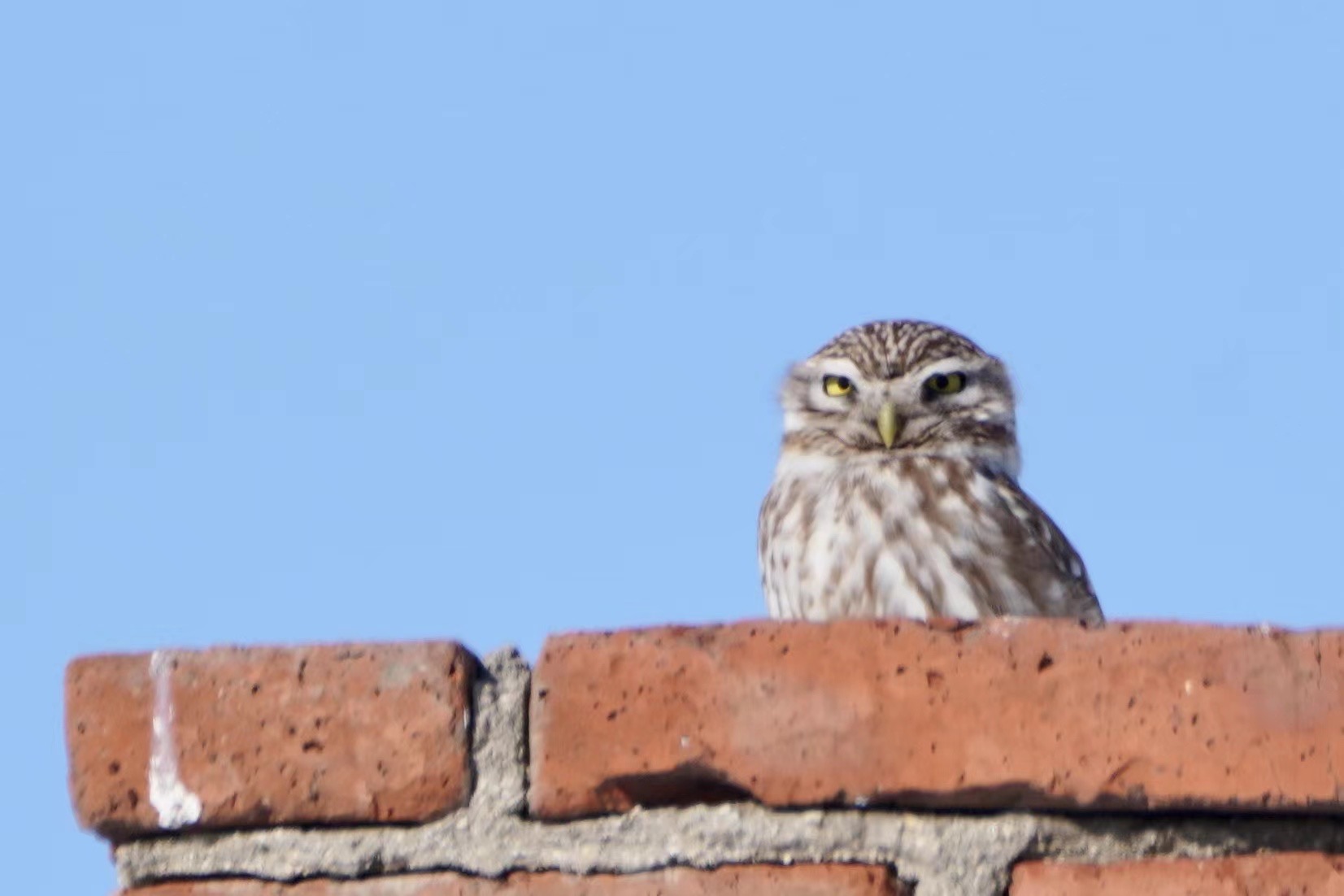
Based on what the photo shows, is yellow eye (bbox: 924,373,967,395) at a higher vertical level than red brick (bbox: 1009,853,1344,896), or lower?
higher

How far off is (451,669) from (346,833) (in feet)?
0.57

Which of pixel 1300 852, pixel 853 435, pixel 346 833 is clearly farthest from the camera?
pixel 853 435

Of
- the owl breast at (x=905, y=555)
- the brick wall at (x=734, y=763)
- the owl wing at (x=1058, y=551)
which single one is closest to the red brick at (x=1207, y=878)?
the brick wall at (x=734, y=763)

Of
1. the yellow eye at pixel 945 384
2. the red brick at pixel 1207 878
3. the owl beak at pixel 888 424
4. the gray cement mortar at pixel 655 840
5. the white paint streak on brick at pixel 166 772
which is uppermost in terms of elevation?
the yellow eye at pixel 945 384

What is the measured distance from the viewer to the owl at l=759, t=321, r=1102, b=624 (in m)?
4.27

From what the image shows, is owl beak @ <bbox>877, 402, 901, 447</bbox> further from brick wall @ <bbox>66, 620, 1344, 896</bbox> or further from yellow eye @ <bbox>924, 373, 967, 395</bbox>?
brick wall @ <bbox>66, 620, 1344, 896</bbox>

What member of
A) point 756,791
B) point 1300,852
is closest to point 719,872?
point 756,791

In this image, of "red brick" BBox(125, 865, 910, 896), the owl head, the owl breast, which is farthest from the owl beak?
"red brick" BBox(125, 865, 910, 896)

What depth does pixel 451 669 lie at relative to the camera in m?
2.17

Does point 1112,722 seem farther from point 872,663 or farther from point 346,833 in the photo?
point 346,833

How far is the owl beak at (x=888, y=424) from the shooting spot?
200 inches

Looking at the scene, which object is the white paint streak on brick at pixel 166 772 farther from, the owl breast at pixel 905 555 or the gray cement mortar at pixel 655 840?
the owl breast at pixel 905 555

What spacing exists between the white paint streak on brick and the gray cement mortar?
0.03m

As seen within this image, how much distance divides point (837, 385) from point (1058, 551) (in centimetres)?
109
